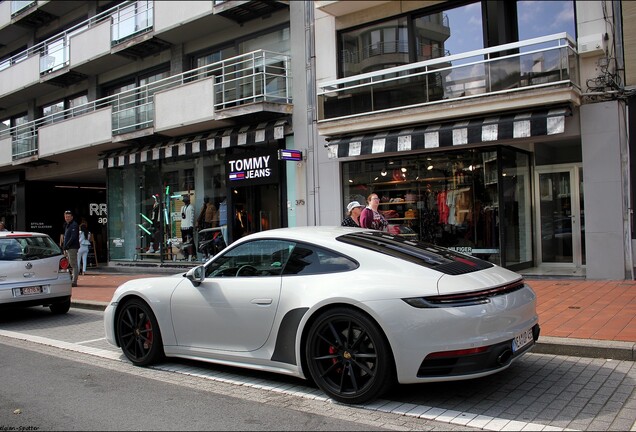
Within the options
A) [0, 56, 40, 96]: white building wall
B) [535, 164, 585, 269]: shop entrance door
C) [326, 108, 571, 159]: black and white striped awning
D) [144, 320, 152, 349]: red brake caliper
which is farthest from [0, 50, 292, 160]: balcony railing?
[144, 320, 152, 349]: red brake caliper

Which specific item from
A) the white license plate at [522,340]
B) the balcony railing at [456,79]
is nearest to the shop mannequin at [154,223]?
the balcony railing at [456,79]

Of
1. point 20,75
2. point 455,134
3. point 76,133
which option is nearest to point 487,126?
point 455,134

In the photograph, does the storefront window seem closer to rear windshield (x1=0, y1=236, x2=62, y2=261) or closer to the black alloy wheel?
the black alloy wheel

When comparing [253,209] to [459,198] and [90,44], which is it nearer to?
[459,198]

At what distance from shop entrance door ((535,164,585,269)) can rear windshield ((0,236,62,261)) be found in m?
10.6

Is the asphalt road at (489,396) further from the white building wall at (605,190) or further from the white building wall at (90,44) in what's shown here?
the white building wall at (90,44)

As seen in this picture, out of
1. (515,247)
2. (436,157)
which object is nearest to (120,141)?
(436,157)

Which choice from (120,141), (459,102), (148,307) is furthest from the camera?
(120,141)

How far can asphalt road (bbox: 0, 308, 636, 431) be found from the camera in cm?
389

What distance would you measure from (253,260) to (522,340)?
99.8 inches

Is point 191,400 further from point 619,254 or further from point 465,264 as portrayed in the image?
point 619,254

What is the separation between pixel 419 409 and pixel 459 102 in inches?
315

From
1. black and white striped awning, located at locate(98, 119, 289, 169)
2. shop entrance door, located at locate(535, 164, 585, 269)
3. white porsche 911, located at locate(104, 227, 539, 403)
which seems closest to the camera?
white porsche 911, located at locate(104, 227, 539, 403)

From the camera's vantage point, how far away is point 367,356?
165 inches
